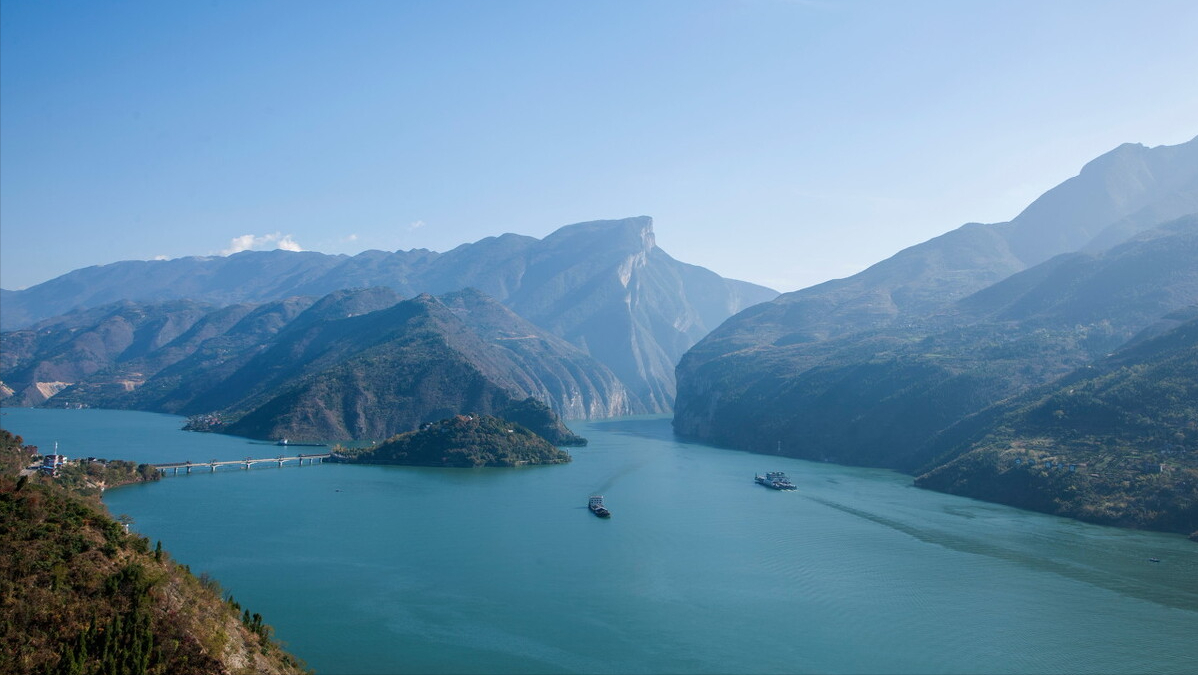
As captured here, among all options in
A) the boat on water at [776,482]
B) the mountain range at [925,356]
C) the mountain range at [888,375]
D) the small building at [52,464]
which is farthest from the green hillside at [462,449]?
the mountain range at [925,356]

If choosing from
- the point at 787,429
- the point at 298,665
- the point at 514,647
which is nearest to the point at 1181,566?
the point at 514,647

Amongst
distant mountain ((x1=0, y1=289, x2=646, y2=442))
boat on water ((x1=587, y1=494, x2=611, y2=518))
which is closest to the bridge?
distant mountain ((x1=0, y1=289, x2=646, y2=442))

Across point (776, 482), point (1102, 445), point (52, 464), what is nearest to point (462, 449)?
point (776, 482)

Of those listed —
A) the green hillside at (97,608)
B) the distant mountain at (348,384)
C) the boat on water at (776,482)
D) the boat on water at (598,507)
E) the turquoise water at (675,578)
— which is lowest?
the turquoise water at (675,578)

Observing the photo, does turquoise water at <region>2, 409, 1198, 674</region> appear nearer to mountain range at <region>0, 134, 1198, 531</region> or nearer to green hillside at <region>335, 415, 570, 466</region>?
mountain range at <region>0, 134, 1198, 531</region>

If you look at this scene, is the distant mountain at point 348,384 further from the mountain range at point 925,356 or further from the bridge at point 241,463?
the mountain range at point 925,356

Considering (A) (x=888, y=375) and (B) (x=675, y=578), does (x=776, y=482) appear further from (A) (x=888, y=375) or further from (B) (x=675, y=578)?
(A) (x=888, y=375)

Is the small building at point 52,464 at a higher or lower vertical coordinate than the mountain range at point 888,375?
lower
